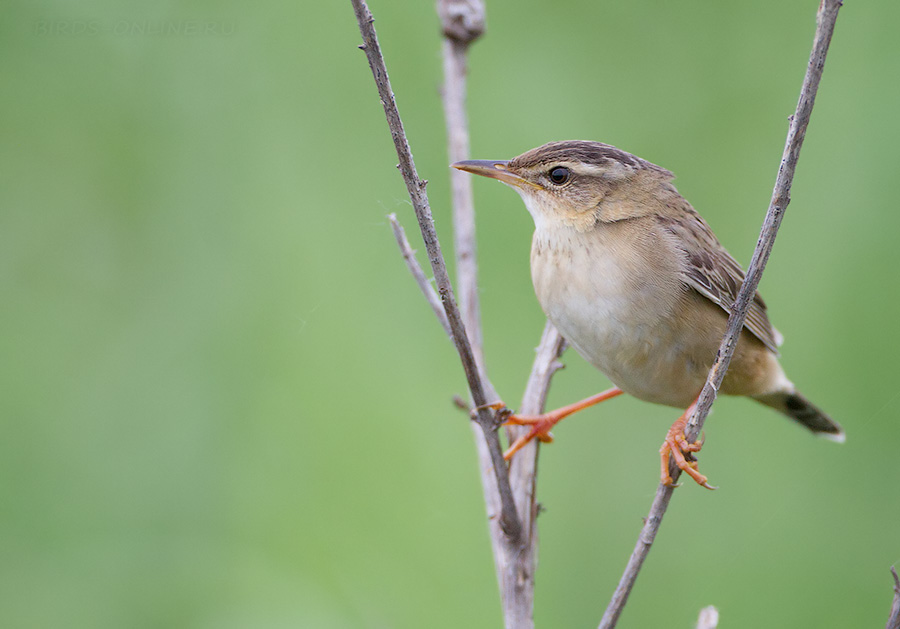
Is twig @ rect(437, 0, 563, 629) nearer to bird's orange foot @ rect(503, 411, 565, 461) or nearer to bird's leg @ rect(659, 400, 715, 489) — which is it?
bird's orange foot @ rect(503, 411, 565, 461)

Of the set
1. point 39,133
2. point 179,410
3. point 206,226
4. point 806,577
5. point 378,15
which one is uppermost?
point 378,15

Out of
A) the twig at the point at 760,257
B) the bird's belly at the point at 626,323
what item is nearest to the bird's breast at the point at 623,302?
the bird's belly at the point at 626,323

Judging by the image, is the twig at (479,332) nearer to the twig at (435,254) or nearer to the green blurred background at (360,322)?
the twig at (435,254)

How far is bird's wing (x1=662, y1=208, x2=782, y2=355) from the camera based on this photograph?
357 centimetres

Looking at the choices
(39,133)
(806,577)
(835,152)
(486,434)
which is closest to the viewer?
(486,434)

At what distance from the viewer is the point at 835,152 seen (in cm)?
464

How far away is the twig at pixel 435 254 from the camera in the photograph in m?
2.25

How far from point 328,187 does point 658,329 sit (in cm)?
211

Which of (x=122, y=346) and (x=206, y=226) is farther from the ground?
(x=206, y=226)

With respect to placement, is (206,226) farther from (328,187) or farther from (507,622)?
(507,622)

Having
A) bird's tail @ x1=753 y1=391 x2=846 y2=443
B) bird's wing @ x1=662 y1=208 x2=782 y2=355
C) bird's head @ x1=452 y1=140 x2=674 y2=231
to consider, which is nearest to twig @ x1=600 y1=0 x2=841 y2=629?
bird's wing @ x1=662 y1=208 x2=782 y2=355

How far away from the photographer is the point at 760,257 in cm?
250

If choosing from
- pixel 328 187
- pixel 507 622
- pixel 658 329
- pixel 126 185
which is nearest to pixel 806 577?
pixel 658 329

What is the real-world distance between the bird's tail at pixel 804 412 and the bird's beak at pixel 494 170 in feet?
5.07
